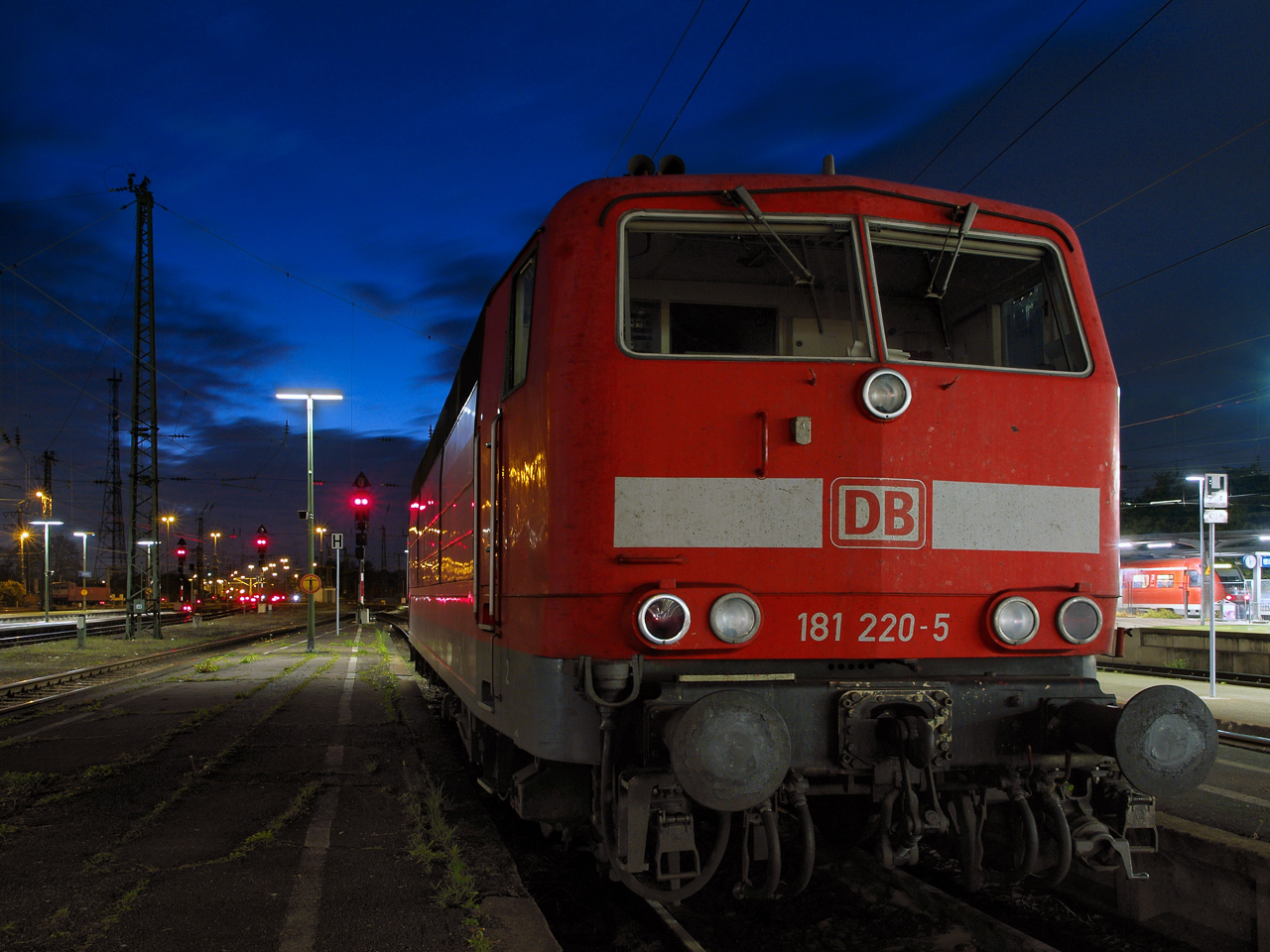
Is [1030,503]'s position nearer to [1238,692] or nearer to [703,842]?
[703,842]

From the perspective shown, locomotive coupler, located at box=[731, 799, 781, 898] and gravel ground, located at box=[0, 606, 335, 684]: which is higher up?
locomotive coupler, located at box=[731, 799, 781, 898]

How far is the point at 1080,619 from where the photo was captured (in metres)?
3.89

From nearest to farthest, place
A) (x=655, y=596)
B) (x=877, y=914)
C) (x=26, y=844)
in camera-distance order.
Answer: (x=655, y=596), (x=877, y=914), (x=26, y=844)

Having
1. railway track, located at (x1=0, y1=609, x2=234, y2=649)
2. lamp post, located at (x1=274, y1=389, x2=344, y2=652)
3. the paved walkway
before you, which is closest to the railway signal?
lamp post, located at (x1=274, y1=389, x2=344, y2=652)

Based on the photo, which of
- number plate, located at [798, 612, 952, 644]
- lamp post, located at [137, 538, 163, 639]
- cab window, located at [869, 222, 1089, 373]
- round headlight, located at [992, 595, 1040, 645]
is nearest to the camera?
number plate, located at [798, 612, 952, 644]

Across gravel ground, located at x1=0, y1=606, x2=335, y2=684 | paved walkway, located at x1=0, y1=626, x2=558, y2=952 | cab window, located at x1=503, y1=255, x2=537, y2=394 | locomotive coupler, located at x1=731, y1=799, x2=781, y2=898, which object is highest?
cab window, located at x1=503, y1=255, x2=537, y2=394

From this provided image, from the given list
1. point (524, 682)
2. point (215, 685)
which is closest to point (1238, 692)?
point (524, 682)

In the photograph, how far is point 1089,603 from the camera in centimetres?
388

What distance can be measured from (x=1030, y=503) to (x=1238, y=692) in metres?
10.8

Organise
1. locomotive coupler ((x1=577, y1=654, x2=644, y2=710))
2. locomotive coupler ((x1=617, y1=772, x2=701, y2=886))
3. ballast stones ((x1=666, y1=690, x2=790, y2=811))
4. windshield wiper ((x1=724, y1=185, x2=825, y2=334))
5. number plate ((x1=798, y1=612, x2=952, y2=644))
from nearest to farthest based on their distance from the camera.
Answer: ballast stones ((x1=666, y1=690, x2=790, y2=811)), locomotive coupler ((x1=617, y1=772, x2=701, y2=886)), locomotive coupler ((x1=577, y1=654, x2=644, y2=710)), number plate ((x1=798, y1=612, x2=952, y2=644)), windshield wiper ((x1=724, y1=185, x2=825, y2=334))

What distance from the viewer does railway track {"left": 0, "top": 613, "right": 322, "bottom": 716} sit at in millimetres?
12695

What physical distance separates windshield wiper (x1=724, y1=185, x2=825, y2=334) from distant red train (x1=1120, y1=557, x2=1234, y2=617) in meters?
28.9

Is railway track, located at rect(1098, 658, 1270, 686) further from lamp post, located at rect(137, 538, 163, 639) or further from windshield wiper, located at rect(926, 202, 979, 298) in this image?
lamp post, located at rect(137, 538, 163, 639)

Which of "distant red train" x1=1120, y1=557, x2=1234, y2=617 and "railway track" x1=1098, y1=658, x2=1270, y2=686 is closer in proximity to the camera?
"railway track" x1=1098, y1=658, x2=1270, y2=686
